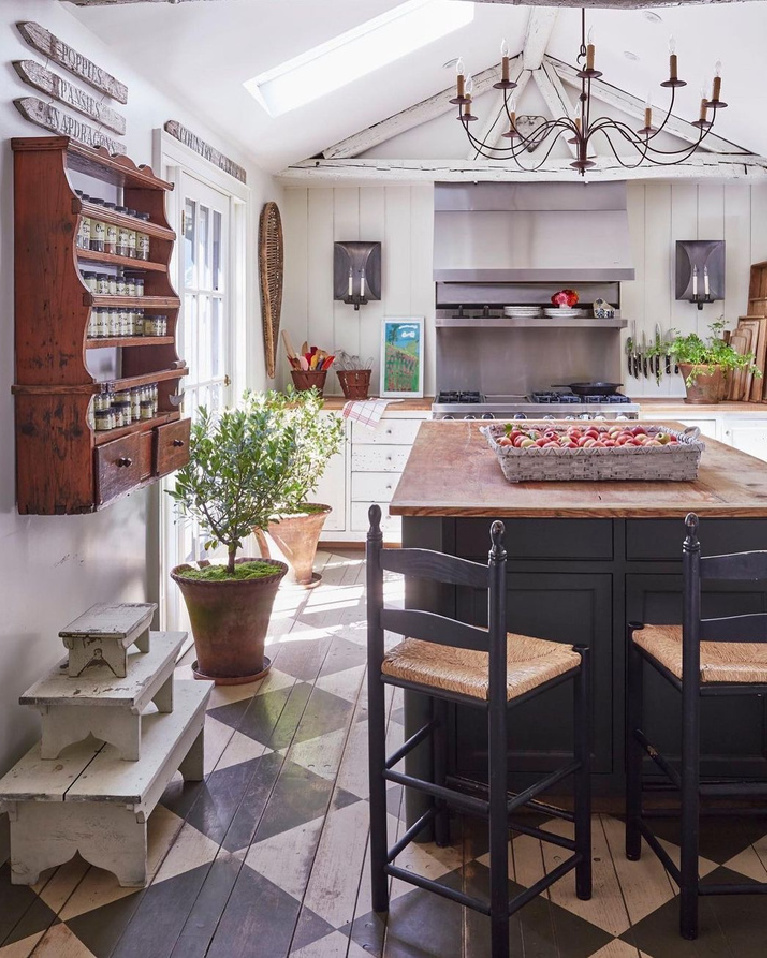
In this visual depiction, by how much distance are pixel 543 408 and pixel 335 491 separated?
1.37 m

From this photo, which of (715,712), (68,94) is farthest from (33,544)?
(715,712)

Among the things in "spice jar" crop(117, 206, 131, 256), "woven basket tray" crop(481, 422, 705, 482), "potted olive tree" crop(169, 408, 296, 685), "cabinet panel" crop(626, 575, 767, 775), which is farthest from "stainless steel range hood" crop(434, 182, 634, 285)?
"cabinet panel" crop(626, 575, 767, 775)

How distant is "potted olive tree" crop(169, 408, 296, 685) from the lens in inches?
152

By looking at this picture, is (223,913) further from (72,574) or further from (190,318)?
(190,318)

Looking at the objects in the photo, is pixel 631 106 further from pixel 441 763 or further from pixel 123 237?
pixel 441 763

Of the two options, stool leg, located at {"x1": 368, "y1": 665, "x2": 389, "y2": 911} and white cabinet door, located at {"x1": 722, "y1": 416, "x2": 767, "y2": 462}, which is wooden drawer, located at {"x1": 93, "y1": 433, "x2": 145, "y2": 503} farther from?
white cabinet door, located at {"x1": 722, "y1": 416, "x2": 767, "y2": 462}

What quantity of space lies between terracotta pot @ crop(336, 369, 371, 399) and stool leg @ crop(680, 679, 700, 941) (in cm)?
453

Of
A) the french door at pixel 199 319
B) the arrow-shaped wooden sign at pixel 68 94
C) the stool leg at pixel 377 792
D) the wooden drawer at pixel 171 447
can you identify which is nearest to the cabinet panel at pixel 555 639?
the stool leg at pixel 377 792

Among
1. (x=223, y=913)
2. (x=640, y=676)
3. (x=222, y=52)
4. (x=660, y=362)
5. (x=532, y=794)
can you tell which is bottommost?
(x=223, y=913)

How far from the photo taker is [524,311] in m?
6.46

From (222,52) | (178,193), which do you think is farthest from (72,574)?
(222,52)

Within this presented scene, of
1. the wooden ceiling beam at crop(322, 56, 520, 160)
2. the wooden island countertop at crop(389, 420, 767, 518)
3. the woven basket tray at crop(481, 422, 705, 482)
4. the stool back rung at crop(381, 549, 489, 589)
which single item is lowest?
the stool back rung at crop(381, 549, 489, 589)

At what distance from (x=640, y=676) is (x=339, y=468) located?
3873 mm

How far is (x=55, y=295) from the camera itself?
2.66 meters
